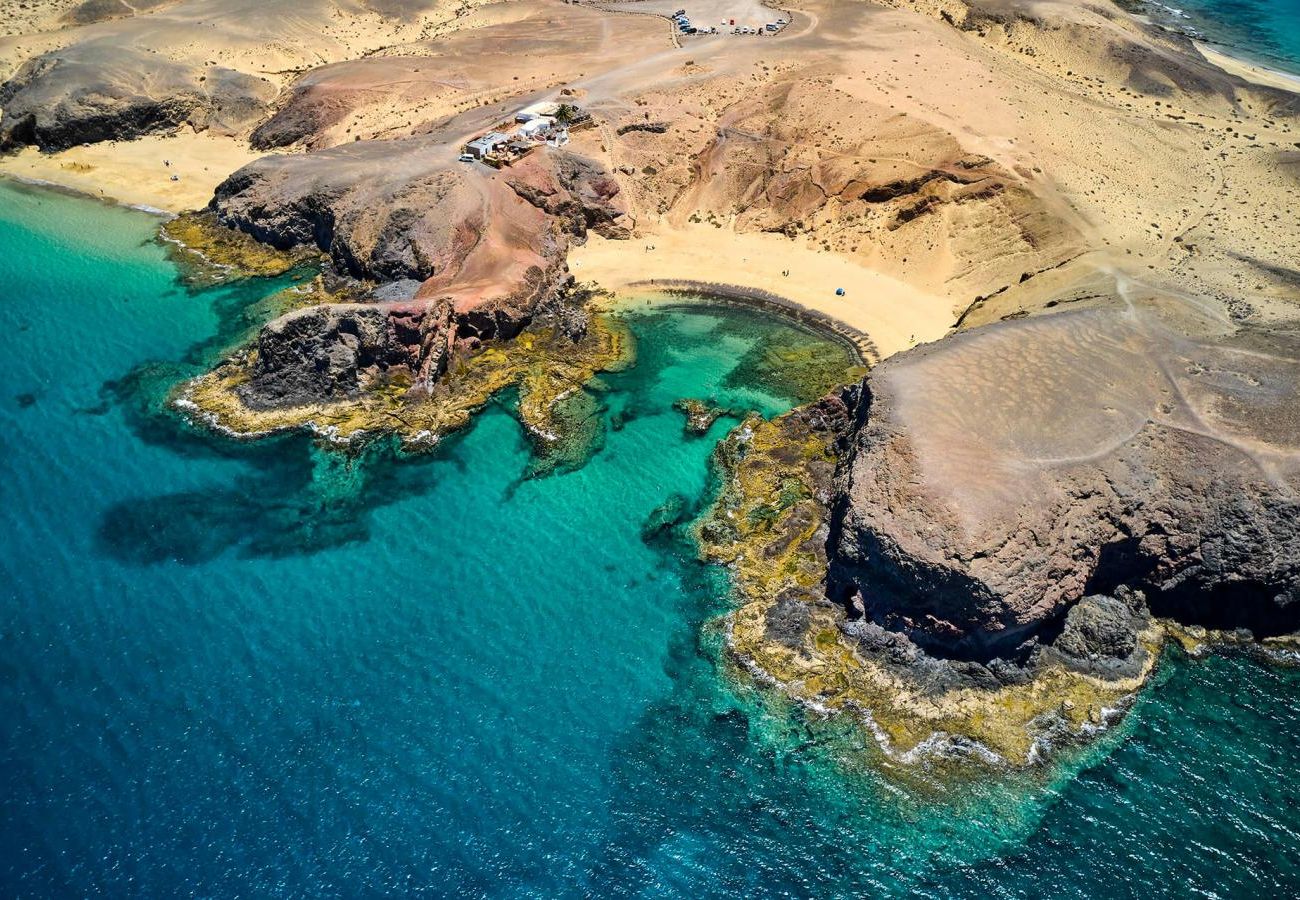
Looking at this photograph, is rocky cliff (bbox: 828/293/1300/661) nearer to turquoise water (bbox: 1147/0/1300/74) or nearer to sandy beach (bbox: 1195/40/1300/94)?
sandy beach (bbox: 1195/40/1300/94)

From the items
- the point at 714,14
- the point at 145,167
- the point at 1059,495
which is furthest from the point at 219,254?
the point at 1059,495

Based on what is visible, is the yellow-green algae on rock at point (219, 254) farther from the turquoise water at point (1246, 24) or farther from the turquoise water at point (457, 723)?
the turquoise water at point (1246, 24)

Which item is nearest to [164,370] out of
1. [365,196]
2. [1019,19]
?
[365,196]

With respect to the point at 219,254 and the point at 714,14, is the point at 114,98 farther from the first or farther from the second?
the point at 714,14

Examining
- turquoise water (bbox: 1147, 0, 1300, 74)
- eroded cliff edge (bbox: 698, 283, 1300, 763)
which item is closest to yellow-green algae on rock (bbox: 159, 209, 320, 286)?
eroded cliff edge (bbox: 698, 283, 1300, 763)

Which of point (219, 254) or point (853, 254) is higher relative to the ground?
point (853, 254)

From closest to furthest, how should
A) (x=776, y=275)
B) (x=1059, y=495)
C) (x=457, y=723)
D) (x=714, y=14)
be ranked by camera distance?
(x=457, y=723)
(x=1059, y=495)
(x=776, y=275)
(x=714, y=14)
